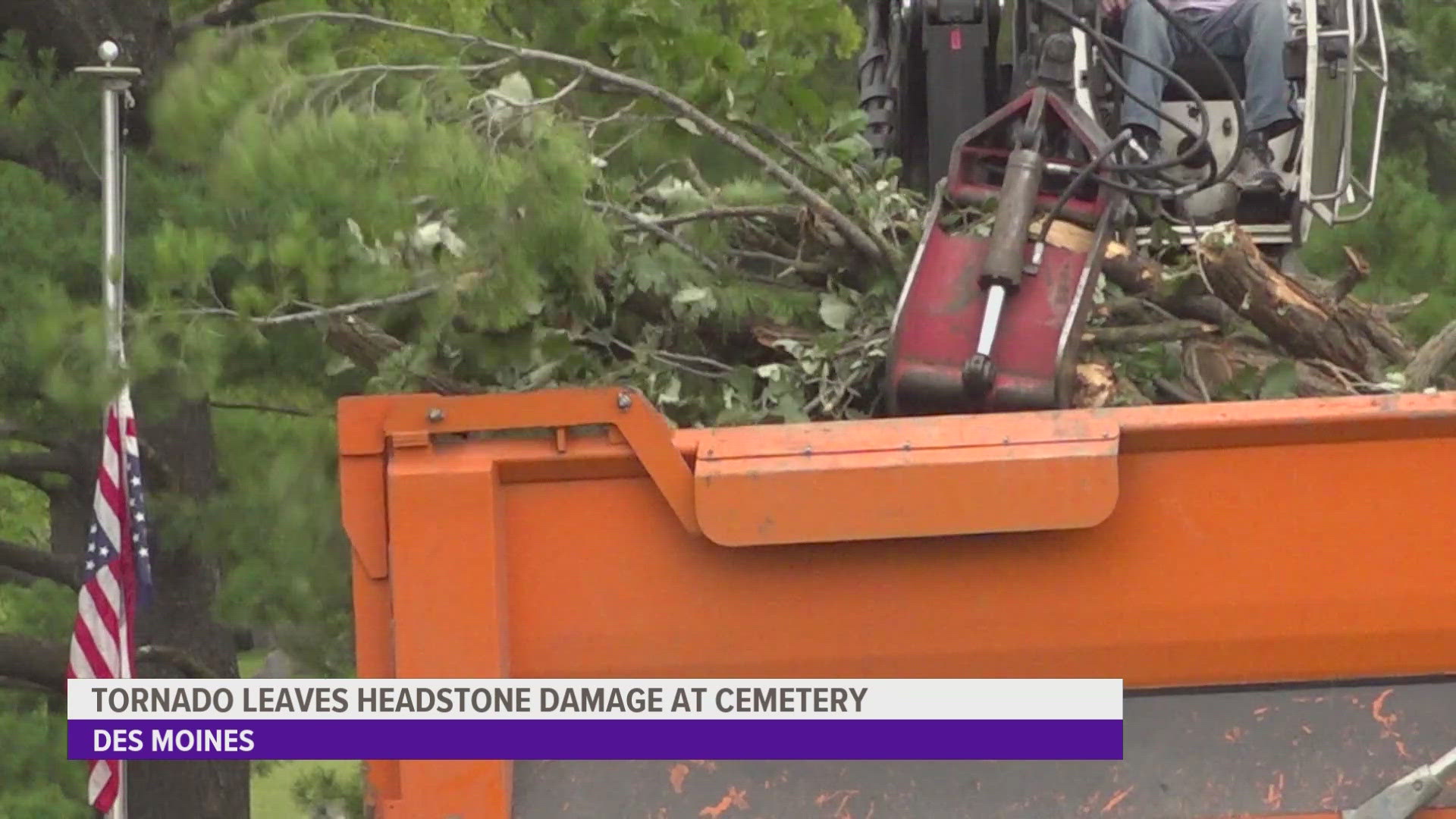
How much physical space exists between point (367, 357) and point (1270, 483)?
83.7 inches

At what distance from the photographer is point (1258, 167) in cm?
616

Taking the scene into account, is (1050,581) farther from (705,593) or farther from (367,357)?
(367,357)

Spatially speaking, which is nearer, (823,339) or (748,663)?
(748,663)

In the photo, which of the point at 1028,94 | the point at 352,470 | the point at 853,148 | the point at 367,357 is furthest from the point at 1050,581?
the point at 853,148

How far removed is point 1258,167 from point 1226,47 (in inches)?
17.3

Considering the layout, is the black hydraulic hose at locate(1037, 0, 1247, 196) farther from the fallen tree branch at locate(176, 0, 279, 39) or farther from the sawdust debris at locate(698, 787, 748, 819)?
the fallen tree branch at locate(176, 0, 279, 39)

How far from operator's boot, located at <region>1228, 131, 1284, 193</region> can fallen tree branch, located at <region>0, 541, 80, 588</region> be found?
7213 mm

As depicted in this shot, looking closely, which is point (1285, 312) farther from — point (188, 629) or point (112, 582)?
point (188, 629)

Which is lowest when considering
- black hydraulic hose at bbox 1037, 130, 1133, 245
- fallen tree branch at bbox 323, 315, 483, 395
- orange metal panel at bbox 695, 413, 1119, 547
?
orange metal panel at bbox 695, 413, 1119, 547

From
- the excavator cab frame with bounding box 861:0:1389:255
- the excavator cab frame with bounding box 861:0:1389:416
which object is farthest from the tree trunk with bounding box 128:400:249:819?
the excavator cab frame with bounding box 861:0:1389:416

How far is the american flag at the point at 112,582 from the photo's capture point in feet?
26.7

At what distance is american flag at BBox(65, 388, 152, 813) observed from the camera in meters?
8.12

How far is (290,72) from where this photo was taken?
4531 millimetres

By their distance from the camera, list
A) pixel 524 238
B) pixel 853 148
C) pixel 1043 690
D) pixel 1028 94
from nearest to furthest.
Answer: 1. pixel 1043 690
2. pixel 524 238
3. pixel 1028 94
4. pixel 853 148
